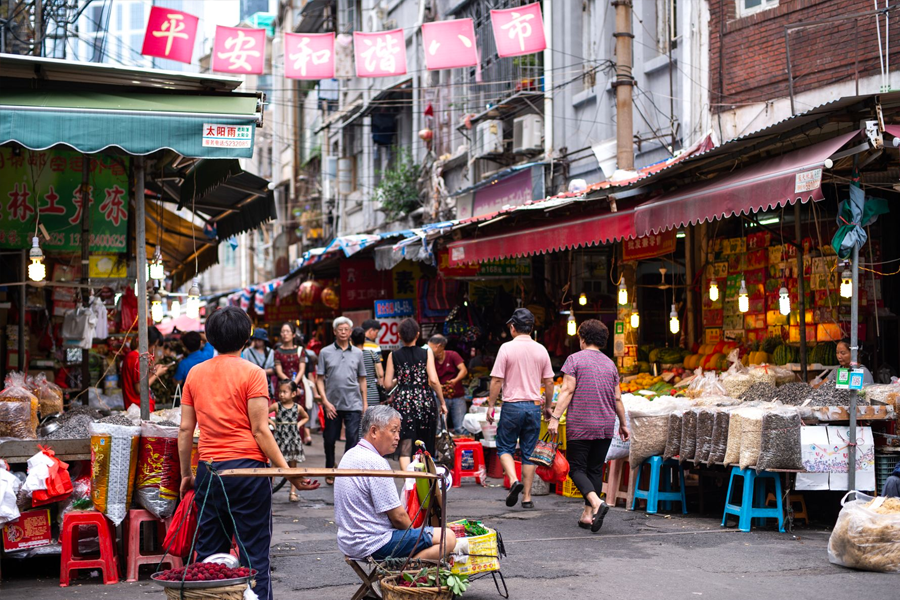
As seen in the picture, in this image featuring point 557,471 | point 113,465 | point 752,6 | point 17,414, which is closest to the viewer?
point 113,465

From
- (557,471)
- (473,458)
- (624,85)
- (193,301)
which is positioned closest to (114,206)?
(193,301)

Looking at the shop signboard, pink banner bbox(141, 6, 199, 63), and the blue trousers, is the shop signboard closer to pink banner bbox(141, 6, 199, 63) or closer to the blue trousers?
pink banner bbox(141, 6, 199, 63)

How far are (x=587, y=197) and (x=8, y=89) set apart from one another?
6.33 m

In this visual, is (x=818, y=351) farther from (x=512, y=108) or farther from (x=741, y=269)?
(x=512, y=108)

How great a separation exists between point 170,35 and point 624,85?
658 cm

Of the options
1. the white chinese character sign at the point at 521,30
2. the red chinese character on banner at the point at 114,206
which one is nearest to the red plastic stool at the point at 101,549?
the red chinese character on banner at the point at 114,206

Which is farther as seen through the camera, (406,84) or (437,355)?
(406,84)

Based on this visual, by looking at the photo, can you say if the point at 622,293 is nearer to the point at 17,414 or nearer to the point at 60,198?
the point at 60,198

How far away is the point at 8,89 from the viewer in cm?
716

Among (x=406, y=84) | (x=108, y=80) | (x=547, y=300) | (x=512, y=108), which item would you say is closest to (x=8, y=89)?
(x=108, y=80)

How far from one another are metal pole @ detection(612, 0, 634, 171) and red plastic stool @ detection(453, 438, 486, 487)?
489cm

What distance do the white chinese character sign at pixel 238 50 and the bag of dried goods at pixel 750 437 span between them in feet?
28.8

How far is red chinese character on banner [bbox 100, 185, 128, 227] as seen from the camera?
10461 millimetres

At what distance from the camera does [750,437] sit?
807 cm
